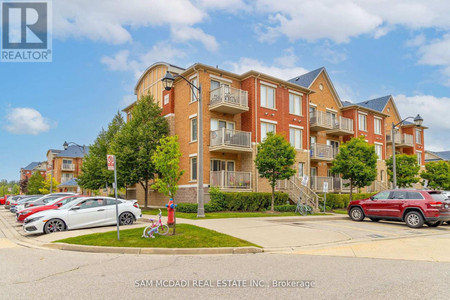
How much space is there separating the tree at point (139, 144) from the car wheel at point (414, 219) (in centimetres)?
1660

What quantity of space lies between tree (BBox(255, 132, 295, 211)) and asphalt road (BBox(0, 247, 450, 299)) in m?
12.6

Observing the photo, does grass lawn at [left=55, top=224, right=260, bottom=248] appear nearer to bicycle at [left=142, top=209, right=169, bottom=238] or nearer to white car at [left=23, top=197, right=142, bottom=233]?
bicycle at [left=142, top=209, right=169, bottom=238]

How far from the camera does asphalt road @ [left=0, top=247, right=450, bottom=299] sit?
18.4 feet

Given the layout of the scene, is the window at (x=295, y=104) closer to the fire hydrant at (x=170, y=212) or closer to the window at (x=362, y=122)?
the window at (x=362, y=122)

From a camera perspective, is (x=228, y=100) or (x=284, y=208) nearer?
(x=284, y=208)

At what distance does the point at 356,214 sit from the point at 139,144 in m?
15.8

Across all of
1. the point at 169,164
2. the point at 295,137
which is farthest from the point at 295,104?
the point at 169,164

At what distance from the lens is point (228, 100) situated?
955 inches

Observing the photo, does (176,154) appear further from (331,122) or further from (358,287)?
(331,122)

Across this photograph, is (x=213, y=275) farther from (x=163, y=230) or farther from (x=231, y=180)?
(x=231, y=180)

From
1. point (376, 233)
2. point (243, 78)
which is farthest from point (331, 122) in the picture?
point (376, 233)

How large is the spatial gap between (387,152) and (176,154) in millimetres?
35365

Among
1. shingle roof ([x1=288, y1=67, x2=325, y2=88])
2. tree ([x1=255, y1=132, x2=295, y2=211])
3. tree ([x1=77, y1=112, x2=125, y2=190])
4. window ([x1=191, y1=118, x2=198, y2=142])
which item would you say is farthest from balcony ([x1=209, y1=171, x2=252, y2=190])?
shingle roof ([x1=288, y1=67, x2=325, y2=88])

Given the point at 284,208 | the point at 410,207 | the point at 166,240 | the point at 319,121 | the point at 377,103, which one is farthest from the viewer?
the point at 377,103
